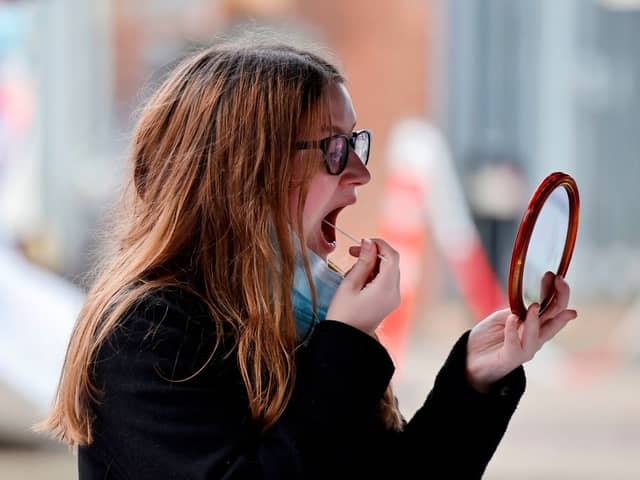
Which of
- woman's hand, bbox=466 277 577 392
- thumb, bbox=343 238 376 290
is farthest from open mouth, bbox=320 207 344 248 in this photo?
woman's hand, bbox=466 277 577 392

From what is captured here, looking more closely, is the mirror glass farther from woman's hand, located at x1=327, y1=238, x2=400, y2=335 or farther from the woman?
woman's hand, located at x1=327, y1=238, x2=400, y2=335

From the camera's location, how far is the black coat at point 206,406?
126cm

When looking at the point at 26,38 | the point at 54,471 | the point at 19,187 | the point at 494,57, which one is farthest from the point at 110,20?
the point at 54,471

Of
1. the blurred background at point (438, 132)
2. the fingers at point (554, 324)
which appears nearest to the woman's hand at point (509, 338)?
the fingers at point (554, 324)

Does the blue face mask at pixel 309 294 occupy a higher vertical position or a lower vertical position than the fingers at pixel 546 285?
lower

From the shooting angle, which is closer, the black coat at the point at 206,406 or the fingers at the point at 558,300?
the black coat at the point at 206,406

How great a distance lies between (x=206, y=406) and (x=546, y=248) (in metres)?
0.44

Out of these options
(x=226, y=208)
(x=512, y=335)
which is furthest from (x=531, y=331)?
(x=226, y=208)

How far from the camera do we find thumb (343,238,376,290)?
137cm

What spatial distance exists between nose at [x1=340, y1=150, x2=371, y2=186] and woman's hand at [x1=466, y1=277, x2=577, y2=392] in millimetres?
241

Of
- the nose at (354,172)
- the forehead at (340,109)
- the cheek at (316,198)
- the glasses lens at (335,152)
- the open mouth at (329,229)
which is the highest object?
the forehead at (340,109)

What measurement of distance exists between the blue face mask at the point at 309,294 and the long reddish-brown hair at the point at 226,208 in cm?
3

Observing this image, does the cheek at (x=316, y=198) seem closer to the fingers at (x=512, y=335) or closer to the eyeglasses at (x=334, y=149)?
the eyeglasses at (x=334, y=149)

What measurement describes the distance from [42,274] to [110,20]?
78.5 inches
